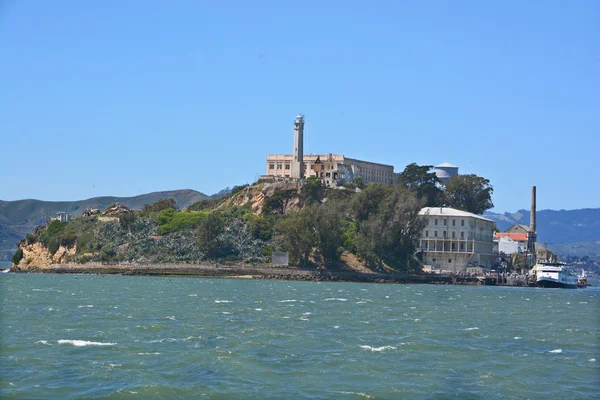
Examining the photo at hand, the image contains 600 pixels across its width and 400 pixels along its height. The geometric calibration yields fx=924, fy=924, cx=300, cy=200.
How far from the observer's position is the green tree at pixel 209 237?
419ft

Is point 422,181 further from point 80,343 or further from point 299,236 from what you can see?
point 80,343

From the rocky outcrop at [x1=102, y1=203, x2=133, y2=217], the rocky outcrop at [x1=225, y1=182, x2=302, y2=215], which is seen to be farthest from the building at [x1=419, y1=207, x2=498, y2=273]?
the rocky outcrop at [x1=102, y1=203, x2=133, y2=217]

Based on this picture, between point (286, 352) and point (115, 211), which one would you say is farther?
point (115, 211)

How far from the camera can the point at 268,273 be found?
12006 cm

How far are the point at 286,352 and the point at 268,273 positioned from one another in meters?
83.2

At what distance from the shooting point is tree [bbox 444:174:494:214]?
161 m

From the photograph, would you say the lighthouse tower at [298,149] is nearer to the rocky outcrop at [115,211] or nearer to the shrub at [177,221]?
the shrub at [177,221]

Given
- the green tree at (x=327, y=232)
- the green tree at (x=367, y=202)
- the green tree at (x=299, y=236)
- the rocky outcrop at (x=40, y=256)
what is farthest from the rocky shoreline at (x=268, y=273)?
the green tree at (x=367, y=202)

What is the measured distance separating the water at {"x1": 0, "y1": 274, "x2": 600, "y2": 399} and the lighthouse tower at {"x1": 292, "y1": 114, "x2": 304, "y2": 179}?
97.8 metres

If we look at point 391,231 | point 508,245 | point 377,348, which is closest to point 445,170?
point 508,245

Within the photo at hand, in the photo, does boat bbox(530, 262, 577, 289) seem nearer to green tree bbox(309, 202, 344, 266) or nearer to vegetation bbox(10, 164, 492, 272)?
vegetation bbox(10, 164, 492, 272)

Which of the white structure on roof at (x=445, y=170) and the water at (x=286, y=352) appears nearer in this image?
the water at (x=286, y=352)

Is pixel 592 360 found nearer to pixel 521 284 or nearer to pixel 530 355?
pixel 530 355

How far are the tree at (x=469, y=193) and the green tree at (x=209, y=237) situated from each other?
48.2 meters
